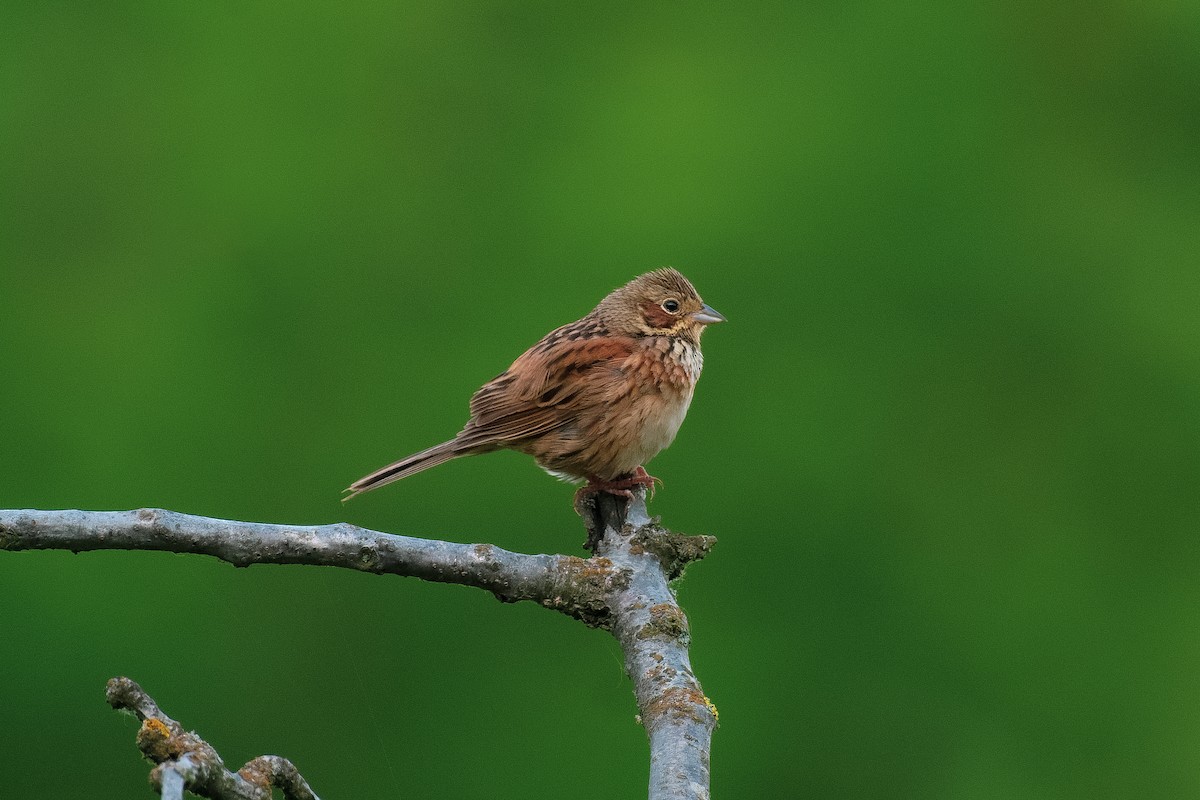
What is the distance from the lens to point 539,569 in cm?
298

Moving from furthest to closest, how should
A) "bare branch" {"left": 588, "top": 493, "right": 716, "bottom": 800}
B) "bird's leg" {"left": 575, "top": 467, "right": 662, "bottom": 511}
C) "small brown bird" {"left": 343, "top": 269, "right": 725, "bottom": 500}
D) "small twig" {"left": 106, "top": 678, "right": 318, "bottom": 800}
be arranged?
"small brown bird" {"left": 343, "top": 269, "right": 725, "bottom": 500} → "bird's leg" {"left": 575, "top": 467, "right": 662, "bottom": 511} → "bare branch" {"left": 588, "top": 493, "right": 716, "bottom": 800} → "small twig" {"left": 106, "top": 678, "right": 318, "bottom": 800}

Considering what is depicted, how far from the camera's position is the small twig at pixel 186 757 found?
6.12ft

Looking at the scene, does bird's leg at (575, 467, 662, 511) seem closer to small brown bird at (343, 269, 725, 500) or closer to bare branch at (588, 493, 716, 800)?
small brown bird at (343, 269, 725, 500)

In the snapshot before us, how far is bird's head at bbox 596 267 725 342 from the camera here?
4953 mm

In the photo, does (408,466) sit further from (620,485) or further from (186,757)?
(186,757)

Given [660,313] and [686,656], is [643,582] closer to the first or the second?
[686,656]

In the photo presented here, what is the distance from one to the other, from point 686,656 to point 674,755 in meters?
0.50

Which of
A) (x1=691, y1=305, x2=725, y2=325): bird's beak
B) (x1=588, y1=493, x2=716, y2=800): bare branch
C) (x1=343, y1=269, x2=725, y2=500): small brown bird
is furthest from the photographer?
(x1=691, y1=305, x2=725, y2=325): bird's beak

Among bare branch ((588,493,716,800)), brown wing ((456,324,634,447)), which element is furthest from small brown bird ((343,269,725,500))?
bare branch ((588,493,716,800))

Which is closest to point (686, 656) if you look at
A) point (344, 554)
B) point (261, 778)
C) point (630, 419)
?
point (344, 554)

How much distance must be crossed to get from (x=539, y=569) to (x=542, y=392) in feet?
5.57

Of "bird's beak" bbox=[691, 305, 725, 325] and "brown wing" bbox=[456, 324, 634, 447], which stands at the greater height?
"bird's beak" bbox=[691, 305, 725, 325]

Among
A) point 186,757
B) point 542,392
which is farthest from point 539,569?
point 542,392

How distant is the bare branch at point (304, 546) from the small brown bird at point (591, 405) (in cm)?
128
